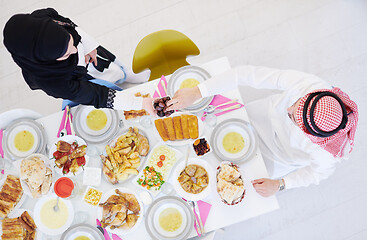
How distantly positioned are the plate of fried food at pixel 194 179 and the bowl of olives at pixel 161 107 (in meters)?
0.30

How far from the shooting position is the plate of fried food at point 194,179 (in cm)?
162

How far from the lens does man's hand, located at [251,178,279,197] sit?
1.59 meters

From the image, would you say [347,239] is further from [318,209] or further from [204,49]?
[204,49]

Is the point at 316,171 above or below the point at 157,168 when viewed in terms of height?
below

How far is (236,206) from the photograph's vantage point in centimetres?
166

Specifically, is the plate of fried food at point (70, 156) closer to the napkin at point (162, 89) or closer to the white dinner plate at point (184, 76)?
the napkin at point (162, 89)

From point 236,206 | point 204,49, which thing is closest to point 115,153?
point 236,206

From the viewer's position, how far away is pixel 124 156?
5.66 feet

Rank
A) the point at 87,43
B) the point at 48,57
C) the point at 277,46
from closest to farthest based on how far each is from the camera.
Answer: the point at 48,57 < the point at 87,43 < the point at 277,46

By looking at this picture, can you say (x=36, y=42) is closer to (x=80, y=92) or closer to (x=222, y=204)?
(x=80, y=92)

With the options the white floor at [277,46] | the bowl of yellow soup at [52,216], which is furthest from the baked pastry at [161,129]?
the white floor at [277,46]

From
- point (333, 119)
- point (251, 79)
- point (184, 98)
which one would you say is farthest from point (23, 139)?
point (333, 119)

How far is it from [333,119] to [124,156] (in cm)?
113

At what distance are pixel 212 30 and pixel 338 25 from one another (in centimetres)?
123
